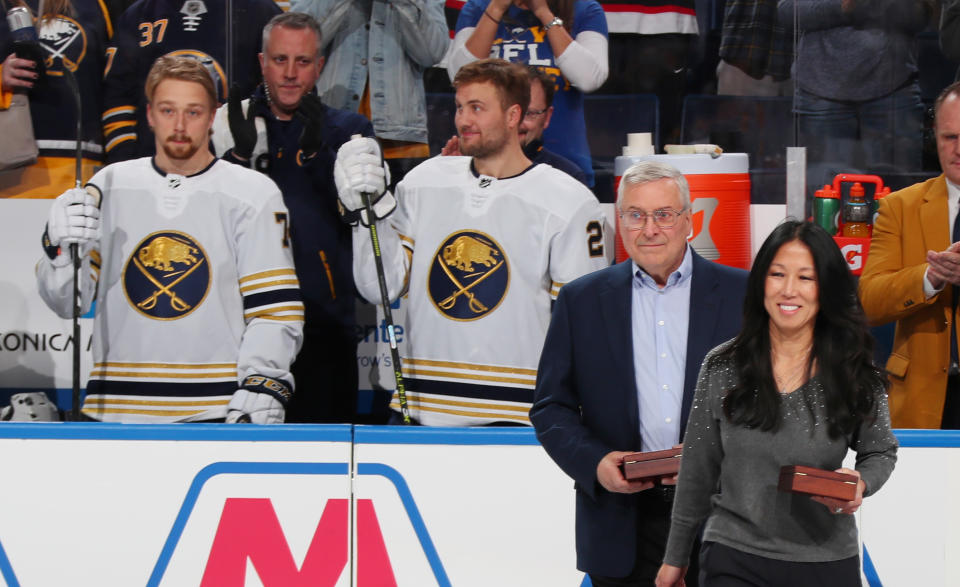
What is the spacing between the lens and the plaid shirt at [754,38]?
4.85m

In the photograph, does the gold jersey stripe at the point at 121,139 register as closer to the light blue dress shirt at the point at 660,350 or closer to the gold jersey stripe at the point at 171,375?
the gold jersey stripe at the point at 171,375

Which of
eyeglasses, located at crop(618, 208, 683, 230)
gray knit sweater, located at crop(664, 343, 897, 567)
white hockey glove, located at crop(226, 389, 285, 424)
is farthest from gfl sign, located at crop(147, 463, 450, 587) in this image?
gray knit sweater, located at crop(664, 343, 897, 567)

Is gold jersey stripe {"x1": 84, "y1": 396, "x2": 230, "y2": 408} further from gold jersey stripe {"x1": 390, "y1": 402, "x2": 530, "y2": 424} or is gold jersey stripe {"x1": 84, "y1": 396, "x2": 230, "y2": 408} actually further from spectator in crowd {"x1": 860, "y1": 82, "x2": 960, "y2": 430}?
spectator in crowd {"x1": 860, "y1": 82, "x2": 960, "y2": 430}

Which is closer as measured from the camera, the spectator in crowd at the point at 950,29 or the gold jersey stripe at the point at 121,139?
the gold jersey stripe at the point at 121,139

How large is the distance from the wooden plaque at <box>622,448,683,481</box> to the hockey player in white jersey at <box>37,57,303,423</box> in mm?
1674

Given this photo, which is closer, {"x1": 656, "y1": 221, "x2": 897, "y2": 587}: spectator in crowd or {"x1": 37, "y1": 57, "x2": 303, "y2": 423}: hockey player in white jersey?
{"x1": 656, "y1": 221, "x2": 897, "y2": 587}: spectator in crowd

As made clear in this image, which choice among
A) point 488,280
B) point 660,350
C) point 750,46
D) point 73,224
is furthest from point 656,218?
point 750,46

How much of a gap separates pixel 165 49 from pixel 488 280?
1.68m

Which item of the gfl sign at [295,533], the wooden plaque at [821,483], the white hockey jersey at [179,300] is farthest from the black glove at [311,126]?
the wooden plaque at [821,483]

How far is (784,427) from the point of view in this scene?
A: 7.52 ft

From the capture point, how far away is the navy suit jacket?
2.68m

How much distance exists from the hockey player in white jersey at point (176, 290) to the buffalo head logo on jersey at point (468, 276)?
498 mm

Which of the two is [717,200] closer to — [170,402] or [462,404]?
[462,404]

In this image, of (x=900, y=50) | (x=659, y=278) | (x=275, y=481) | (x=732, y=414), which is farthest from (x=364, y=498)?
(x=900, y=50)
